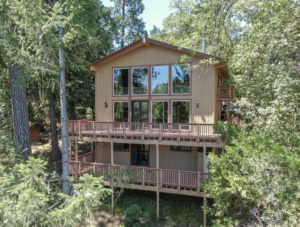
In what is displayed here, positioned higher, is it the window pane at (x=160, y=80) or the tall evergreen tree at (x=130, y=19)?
the tall evergreen tree at (x=130, y=19)

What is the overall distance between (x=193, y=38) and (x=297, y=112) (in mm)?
5464

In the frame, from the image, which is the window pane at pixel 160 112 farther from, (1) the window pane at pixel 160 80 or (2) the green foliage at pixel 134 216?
(2) the green foliage at pixel 134 216

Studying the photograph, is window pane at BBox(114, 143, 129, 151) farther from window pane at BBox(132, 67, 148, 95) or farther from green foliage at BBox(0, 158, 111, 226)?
green foliage at BBox(0, 158, 111, 226)

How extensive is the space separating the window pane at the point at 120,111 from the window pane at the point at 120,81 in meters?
0.67

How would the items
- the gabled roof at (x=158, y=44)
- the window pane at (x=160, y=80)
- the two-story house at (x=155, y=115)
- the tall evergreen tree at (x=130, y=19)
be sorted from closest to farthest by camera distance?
A: 1. the two-story house at (x=155, y=115)
2. the gabled roof at (x=158, y=44)
3. the window pane at (x=160, y=80)
4. the tall evergreen tree at (x=130, y=19)

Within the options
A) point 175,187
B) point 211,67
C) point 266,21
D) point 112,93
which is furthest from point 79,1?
point 175,187

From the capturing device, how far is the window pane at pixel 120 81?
1238cm

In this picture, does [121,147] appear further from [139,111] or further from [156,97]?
[156,97]

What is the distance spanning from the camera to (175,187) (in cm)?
1005

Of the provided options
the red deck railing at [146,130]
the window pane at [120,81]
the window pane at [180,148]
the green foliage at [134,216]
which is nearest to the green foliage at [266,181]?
the red deck railing at [146,130]

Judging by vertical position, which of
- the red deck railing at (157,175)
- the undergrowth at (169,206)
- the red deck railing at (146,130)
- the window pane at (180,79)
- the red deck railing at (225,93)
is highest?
the window pane at (180,79)

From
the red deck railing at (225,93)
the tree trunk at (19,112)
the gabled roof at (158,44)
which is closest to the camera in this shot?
the tree trunk at (19,112)

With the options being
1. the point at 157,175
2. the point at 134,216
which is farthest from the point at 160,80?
the point at 134,216

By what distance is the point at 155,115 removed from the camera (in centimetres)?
1183
